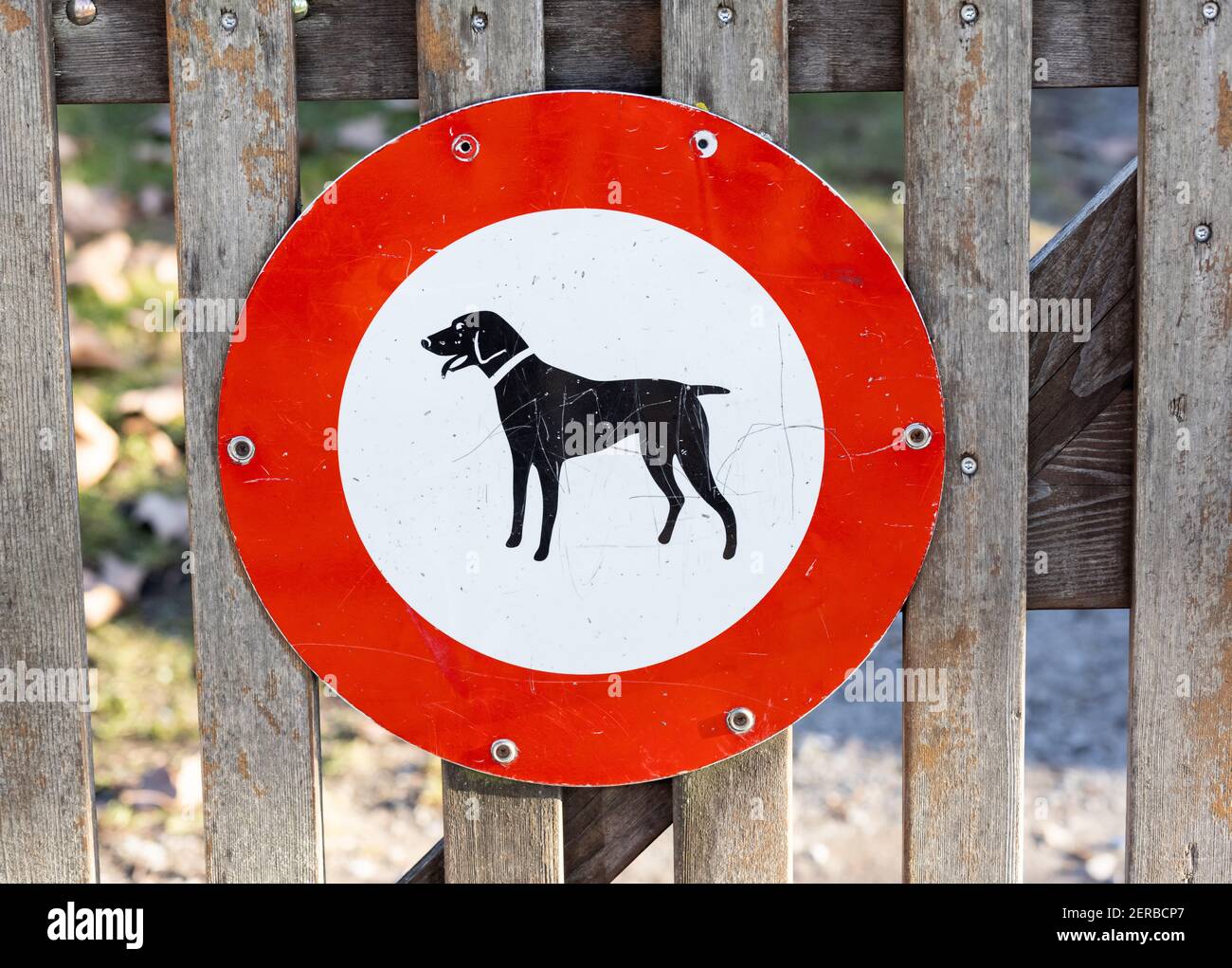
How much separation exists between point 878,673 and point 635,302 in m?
0.62

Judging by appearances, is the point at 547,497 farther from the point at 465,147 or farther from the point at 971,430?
the point at 971,430

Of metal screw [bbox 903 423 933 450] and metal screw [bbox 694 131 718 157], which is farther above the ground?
metal screw [bbox 694 131 718 157]

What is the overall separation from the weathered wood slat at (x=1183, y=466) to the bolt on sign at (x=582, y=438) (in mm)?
332

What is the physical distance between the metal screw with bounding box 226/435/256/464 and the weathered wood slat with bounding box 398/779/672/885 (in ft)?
2.07

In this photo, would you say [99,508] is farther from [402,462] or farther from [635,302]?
[635,302]

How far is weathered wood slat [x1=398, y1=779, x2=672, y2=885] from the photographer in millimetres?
1660

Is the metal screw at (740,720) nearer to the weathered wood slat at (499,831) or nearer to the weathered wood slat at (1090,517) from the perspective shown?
the weathered wood slat at (499,831)

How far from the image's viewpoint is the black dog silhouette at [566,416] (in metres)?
1.47

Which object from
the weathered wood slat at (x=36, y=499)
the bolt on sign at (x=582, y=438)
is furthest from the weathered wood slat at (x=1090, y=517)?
the weathered wood slat at (x=36, y=499)

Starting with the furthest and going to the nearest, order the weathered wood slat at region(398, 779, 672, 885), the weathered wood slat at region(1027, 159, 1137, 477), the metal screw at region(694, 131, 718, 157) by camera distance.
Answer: the weathered wood slat at region(398, 779, 672, 885)
the weathered wood slat at region(1027, 159, 1137, 477)
the metal screw at region(694, 131, 718, 157)

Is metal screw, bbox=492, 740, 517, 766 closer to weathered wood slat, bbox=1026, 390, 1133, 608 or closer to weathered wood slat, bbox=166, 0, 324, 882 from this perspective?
weathered wood slat, bbox=166, 0, 324, 882

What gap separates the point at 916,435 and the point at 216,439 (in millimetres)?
944

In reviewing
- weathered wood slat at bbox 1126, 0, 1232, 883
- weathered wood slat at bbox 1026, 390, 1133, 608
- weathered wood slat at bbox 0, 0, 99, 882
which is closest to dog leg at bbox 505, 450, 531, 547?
weathered wood slat at bbox 0, 0, 99, 882
